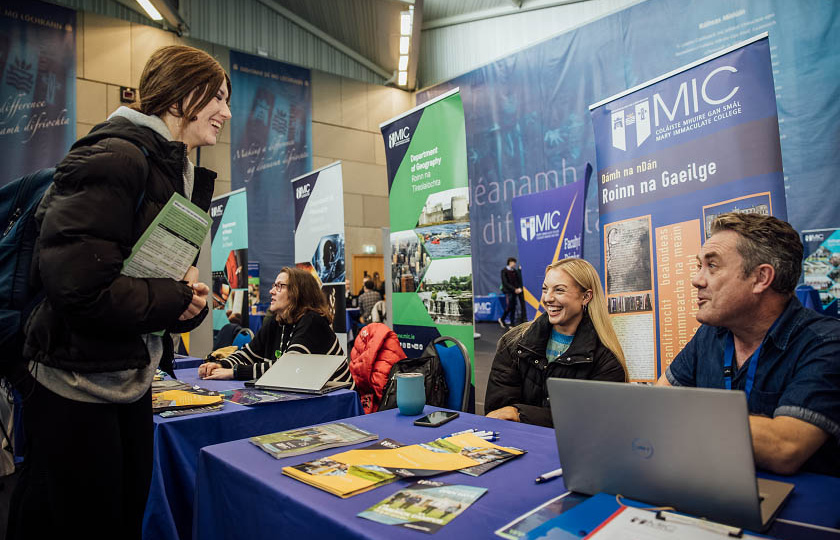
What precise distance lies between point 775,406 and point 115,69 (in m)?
8.56

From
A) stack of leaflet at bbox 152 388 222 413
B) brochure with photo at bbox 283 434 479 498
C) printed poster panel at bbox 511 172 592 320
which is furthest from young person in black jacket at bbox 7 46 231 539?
printed poster panel at bbox 511 172 592 320

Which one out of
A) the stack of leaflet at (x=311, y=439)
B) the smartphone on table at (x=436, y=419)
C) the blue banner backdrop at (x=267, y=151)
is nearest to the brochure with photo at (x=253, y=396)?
the stack of leaflet at (x=311, y=439)

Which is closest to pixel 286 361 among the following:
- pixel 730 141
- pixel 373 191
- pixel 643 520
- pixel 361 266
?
pixel 643 520

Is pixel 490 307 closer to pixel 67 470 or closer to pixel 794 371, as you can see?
pixel 794 371

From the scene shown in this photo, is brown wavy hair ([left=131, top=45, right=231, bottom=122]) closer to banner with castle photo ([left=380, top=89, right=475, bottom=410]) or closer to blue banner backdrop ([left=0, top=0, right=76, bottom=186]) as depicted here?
banner with castle photo ([left=380, top=89, right=475, bottom=410])

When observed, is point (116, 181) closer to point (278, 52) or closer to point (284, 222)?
point (284, 222)

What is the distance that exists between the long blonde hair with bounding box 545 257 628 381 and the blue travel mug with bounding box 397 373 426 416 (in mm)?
868

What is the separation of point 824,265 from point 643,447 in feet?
15.1

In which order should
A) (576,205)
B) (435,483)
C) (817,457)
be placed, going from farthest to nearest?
1. (576,205)
2. (817,457)
3. (435,483)

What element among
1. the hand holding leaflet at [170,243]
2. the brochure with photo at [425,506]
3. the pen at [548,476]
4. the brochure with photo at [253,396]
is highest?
the hand holding leaflet at [170,243]

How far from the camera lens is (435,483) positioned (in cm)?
93

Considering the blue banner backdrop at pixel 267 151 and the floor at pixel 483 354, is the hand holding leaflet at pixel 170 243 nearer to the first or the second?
the floor at pixel 483 354

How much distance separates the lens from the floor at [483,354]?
5.26 metres

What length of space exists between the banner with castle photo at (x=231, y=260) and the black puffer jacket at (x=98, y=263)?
4.71m
